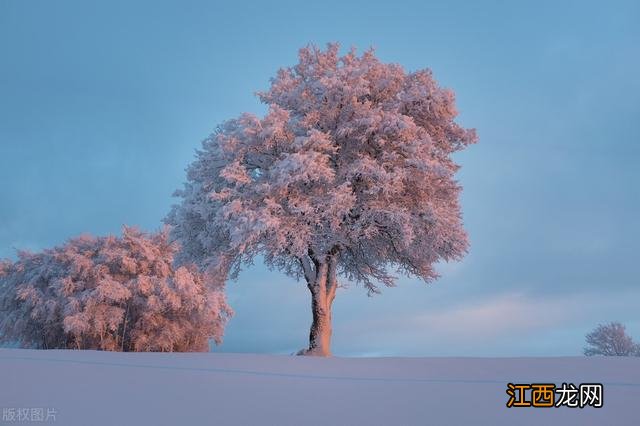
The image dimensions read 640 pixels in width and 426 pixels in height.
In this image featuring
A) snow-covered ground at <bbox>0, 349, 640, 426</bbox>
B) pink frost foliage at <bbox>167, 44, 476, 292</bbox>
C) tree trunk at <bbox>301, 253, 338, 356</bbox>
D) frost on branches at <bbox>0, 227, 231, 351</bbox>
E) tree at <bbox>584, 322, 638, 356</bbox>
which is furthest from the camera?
tree at <bbox>584, 322, 638, 356</bbox>

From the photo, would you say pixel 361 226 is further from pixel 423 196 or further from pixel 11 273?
pixel 11 273

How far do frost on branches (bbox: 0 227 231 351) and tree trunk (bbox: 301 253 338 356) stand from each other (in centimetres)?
1381

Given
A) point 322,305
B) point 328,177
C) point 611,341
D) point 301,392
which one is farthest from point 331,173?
point 611,341

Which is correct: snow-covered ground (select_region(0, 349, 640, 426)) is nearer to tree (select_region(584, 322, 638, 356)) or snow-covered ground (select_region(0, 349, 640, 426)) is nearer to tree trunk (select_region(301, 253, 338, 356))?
tree trunk (select_region(301, 253, 338, 356))

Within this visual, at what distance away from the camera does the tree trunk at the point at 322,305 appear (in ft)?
68.3

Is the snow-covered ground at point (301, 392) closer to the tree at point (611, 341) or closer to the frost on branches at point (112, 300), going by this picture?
the frost on branches at point (112, 300)

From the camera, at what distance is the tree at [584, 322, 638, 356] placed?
44653mm

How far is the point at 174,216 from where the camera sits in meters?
24.2

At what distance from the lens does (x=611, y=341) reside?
45719 millimetres

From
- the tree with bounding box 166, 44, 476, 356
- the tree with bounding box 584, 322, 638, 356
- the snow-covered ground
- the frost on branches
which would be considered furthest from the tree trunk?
the tree with bounding box 584, 322, 638, 356

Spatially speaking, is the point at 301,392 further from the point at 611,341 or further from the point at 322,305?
the point at 611,341

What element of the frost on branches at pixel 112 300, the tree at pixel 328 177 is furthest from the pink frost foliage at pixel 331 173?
the frost on branches at pixel 112 300

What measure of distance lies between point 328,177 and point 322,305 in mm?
5791

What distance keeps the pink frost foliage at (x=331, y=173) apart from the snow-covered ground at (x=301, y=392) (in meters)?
6.67
